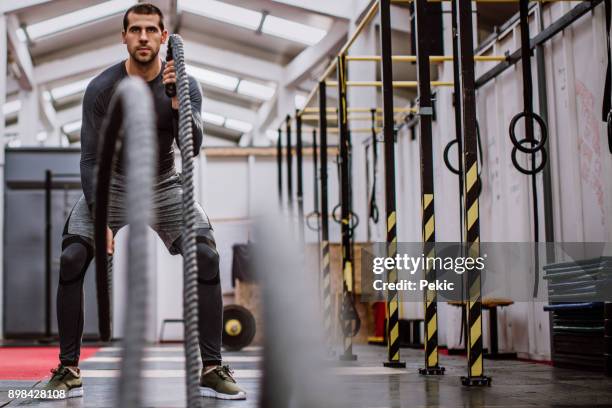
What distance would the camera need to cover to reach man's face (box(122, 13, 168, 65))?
99.1 inches

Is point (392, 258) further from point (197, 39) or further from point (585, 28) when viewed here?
point (197, 39)

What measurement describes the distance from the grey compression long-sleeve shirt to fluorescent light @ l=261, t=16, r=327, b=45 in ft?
25.7

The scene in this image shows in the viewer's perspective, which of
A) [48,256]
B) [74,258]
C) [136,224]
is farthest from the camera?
[48,256]

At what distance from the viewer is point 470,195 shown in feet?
12.2

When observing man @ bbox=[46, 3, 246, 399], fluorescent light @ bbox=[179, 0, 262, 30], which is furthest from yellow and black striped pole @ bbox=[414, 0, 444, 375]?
fluorescent light @ bbox=[179, 0, 262, 30]

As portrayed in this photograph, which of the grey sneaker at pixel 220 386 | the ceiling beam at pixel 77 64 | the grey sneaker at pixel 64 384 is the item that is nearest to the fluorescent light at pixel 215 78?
the ceiling beam at pixel 77 64

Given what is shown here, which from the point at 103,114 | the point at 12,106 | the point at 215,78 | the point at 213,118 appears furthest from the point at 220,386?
the point at 213,118

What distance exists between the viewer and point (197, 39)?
11.8m

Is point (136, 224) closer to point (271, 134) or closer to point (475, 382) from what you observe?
point (475, 382)

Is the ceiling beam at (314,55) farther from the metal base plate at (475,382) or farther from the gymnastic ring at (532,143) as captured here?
the metal base plate at (475,382)

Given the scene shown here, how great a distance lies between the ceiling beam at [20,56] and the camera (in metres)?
9.69

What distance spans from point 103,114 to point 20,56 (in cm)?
833

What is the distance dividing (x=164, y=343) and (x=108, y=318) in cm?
757

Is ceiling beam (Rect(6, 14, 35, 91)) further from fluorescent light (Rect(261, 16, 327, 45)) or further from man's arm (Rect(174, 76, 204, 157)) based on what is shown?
man's arm (Rect(174, 76, 204, 157))
